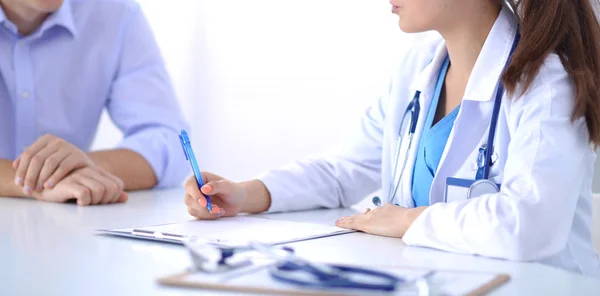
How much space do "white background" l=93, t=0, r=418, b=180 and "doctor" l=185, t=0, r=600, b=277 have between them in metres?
1.45

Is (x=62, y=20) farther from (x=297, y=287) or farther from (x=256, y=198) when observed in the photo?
(x=297, y=287)

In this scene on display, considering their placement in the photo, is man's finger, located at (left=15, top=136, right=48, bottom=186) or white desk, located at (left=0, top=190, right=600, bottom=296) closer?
white desk, located at (left=0, top=190, right=600, bottom=296)

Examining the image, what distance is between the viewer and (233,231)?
Result: 112 cm

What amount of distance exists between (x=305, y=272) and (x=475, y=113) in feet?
2.23

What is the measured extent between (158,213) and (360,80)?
6.08 feet

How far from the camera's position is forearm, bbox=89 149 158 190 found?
1.73 m

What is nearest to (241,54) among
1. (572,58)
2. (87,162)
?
(87,162)

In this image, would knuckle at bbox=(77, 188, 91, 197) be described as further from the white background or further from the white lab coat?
the white background

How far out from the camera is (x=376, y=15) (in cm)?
300

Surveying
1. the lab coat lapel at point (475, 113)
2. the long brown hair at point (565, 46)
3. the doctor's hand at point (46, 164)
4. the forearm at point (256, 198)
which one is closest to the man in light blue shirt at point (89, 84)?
the doctor's hand at point (46, 164)

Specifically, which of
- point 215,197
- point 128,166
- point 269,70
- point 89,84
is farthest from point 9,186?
point 269,70

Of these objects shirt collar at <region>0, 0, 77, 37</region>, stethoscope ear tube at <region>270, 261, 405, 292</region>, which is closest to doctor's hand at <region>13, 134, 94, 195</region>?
shirt collar at <region>0, 0, 77, 37</region>

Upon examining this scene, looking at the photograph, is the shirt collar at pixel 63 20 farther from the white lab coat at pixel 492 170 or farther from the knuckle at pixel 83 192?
the white lab coat at pixel 492 170

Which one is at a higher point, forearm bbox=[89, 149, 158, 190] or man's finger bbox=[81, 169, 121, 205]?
man's finger bbox=[81, 169, 121, 205]
